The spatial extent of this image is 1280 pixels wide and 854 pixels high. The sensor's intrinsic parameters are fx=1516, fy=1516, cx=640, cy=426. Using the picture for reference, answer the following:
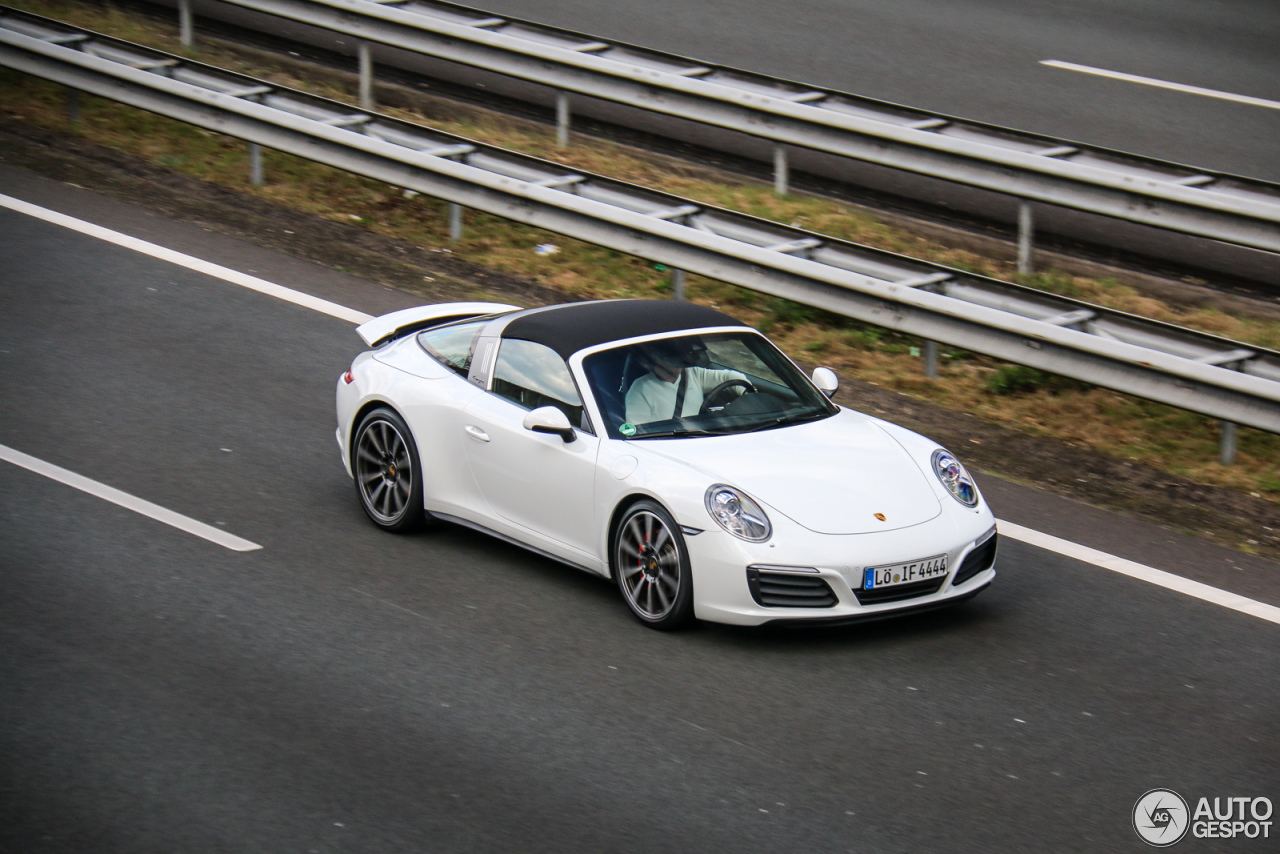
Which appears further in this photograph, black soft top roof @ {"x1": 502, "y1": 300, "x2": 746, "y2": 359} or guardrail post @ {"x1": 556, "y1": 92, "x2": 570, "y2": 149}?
guardrail post @ {"x1": 556, "y1": 92, "x2": 570, "y2": 149}

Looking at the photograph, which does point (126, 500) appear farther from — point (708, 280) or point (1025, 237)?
point (1025, 237)

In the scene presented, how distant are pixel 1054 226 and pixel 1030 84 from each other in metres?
2.95

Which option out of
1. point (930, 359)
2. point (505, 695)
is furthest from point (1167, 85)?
point (505, 695)

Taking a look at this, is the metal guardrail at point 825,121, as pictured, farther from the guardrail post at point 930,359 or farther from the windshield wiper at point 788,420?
the windshield wiper at point 788,420

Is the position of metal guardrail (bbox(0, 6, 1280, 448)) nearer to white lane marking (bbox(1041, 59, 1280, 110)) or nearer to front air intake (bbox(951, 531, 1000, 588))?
front air intake (bbox(951, 531, 1000, 588))

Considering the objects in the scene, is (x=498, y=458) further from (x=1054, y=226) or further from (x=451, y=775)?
(x=1054, y=226)

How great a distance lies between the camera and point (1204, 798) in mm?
5762

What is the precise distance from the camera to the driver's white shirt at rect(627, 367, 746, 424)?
298 inches

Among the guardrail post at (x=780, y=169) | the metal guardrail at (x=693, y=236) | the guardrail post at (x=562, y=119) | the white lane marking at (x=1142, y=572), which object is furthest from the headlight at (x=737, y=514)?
the guardrail post at (x=562, y=119)

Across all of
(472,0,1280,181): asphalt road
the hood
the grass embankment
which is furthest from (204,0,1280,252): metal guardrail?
the hood

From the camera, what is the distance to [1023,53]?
1595 centimetres

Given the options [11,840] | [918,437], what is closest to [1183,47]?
[918,437]

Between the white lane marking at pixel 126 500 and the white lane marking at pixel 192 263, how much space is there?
3.12 metres

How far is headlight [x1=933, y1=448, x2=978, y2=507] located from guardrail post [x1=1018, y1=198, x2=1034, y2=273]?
4.29 m
